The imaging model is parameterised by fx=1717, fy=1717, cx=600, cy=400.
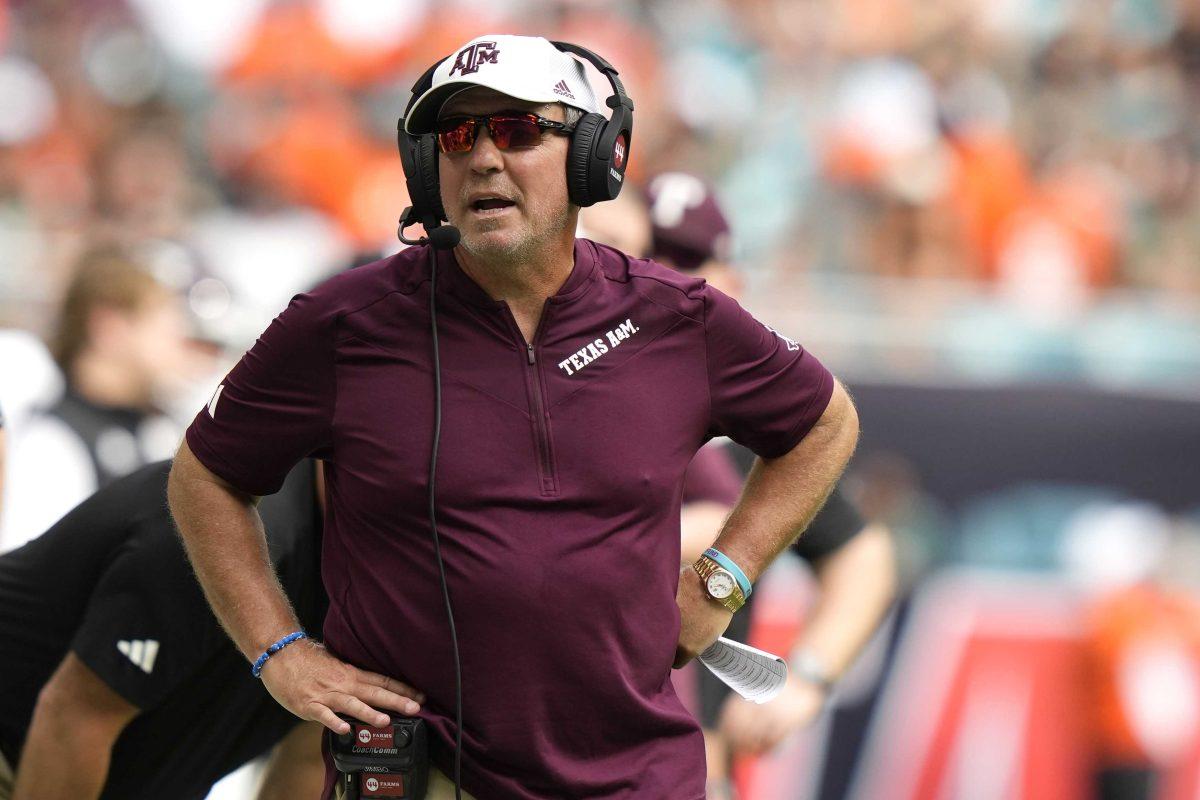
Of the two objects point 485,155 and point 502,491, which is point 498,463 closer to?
point 502,491

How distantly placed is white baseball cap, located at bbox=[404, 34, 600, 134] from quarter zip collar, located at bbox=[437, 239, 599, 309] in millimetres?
221

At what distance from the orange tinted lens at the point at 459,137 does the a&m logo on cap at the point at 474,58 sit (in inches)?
3.2

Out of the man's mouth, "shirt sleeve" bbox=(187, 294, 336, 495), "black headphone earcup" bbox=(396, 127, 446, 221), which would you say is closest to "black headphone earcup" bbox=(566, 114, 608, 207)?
the man's mouth

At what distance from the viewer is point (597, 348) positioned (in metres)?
2.68

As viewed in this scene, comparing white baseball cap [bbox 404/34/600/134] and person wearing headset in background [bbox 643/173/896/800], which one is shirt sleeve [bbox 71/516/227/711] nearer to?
white baseball cap [bbox 404/34/600/134]

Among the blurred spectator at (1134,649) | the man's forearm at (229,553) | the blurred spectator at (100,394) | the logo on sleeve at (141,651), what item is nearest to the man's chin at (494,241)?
the man's forearm at (229,553)

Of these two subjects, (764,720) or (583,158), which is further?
(764,720)

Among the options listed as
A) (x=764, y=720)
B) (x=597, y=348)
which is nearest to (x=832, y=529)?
(x=764, y=720)

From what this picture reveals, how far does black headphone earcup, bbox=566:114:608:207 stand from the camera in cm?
270

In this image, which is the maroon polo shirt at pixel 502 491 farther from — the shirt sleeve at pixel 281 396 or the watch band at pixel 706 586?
the watch band at pixel 706 586

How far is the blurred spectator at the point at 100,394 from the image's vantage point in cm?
535

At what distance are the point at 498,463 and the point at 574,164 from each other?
495 mm

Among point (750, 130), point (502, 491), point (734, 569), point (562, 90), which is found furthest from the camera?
point (750, 130)

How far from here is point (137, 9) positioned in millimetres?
8422
